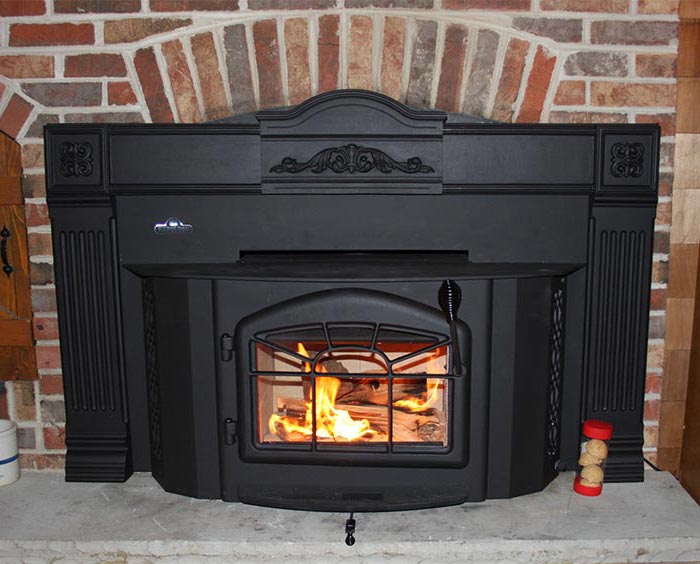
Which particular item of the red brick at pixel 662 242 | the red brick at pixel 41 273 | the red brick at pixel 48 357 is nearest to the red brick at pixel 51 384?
the red brick at pixel 48 357

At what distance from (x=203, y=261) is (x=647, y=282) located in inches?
42.8

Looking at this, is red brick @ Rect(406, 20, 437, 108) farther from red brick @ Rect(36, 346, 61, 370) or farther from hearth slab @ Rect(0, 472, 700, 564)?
red brick @ Rect(36, 346, 61, 370)

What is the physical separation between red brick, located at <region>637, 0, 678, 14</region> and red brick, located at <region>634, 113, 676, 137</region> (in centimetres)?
24

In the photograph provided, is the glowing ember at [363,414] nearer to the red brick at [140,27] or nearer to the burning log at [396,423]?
the burning log at [396,423]

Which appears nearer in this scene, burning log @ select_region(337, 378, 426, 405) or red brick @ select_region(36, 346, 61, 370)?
burning log @ select_region(337, 378, 426, 405)

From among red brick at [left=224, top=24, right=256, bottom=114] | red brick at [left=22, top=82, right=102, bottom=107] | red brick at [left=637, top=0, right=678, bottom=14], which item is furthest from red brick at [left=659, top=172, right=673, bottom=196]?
Result: red brick at [left=22, top=82, right=102, bottom=107]

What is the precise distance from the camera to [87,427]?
72.9 inches

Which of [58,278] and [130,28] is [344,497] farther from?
Answer: [130,28]

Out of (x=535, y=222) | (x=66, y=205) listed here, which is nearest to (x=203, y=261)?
(x=66, y=205)

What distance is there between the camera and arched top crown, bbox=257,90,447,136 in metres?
1.70

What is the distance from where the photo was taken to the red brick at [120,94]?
176cm

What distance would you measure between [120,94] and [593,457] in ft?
4.69

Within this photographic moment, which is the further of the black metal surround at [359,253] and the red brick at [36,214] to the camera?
the red brick at [36,214]

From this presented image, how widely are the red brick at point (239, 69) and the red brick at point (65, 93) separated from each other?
0.32m
